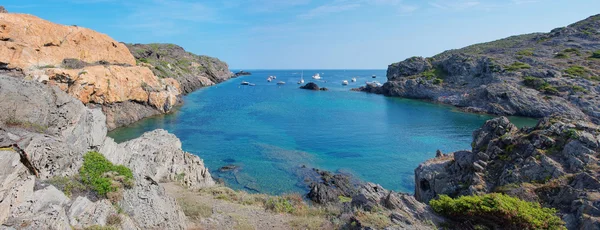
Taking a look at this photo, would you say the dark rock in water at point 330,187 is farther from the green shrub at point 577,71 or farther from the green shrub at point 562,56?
the green shrub at point 562,56

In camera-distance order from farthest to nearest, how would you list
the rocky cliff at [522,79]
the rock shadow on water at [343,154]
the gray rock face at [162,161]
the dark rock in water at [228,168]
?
the rocky cliff at [522,79] → the rock shadow on water at [343,154] → the dark rock in water at [228,168] → the gray rock face at [162,161]

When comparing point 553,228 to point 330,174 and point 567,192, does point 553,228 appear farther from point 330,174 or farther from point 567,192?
A: point 330,174

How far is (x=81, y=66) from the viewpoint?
45.0 metres

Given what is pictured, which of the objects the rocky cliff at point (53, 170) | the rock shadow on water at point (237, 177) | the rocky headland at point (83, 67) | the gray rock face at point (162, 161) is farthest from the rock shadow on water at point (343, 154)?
the rocky headland at point (83, 67)

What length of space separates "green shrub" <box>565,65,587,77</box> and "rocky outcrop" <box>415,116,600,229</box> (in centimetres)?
6028

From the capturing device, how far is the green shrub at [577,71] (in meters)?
62.3

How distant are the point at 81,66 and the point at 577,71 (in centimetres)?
9019

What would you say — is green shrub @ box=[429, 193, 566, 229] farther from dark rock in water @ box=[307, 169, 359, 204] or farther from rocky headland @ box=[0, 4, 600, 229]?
dark rock in water @ box=[307, 169, 359, 204]

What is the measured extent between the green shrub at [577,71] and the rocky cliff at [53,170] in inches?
3117

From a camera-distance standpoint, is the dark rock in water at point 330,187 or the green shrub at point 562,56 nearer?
the dark rock in water at point 330,187

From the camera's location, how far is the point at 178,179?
21016mm

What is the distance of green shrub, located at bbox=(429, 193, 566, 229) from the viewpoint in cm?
1001

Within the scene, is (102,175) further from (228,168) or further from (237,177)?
(228,168)

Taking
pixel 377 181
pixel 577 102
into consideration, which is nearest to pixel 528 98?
pixel 577 102
